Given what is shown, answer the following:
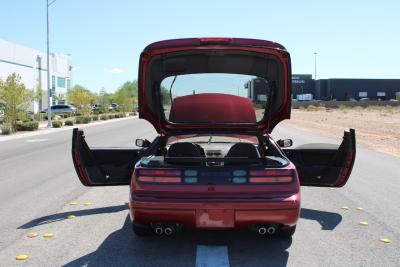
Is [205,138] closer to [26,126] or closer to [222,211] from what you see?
[222,211]

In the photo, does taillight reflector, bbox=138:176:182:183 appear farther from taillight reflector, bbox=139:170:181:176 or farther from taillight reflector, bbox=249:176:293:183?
taillight reflector, bbox=249:176:293:183

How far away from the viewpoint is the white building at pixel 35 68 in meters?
63.0

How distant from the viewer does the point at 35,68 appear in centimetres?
7425

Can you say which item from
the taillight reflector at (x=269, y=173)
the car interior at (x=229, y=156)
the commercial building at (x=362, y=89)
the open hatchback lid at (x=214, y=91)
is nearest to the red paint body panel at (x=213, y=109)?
the open hatchback lid at (x=214, y=91)

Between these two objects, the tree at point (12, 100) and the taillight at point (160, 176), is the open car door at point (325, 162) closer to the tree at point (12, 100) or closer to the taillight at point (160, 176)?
the taillight at point (160, 176)

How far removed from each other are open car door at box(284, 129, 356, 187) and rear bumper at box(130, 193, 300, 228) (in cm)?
161

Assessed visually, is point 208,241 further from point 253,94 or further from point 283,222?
point 253,94

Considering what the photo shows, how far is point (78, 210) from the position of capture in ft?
21.6

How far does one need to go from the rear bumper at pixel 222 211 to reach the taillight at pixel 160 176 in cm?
18

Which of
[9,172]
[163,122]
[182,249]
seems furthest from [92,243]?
[9,172]

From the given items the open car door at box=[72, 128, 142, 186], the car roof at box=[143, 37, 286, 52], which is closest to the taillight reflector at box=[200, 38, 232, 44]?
the car roof at box=[143, 37, 286, 52]

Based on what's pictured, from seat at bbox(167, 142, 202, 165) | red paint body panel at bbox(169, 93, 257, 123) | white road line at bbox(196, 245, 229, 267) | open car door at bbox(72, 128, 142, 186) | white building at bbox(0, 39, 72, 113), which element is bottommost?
white road line at bbox(196, 245, 229, 267)

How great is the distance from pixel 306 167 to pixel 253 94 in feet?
3.77

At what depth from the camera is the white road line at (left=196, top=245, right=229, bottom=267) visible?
4.28 metres
